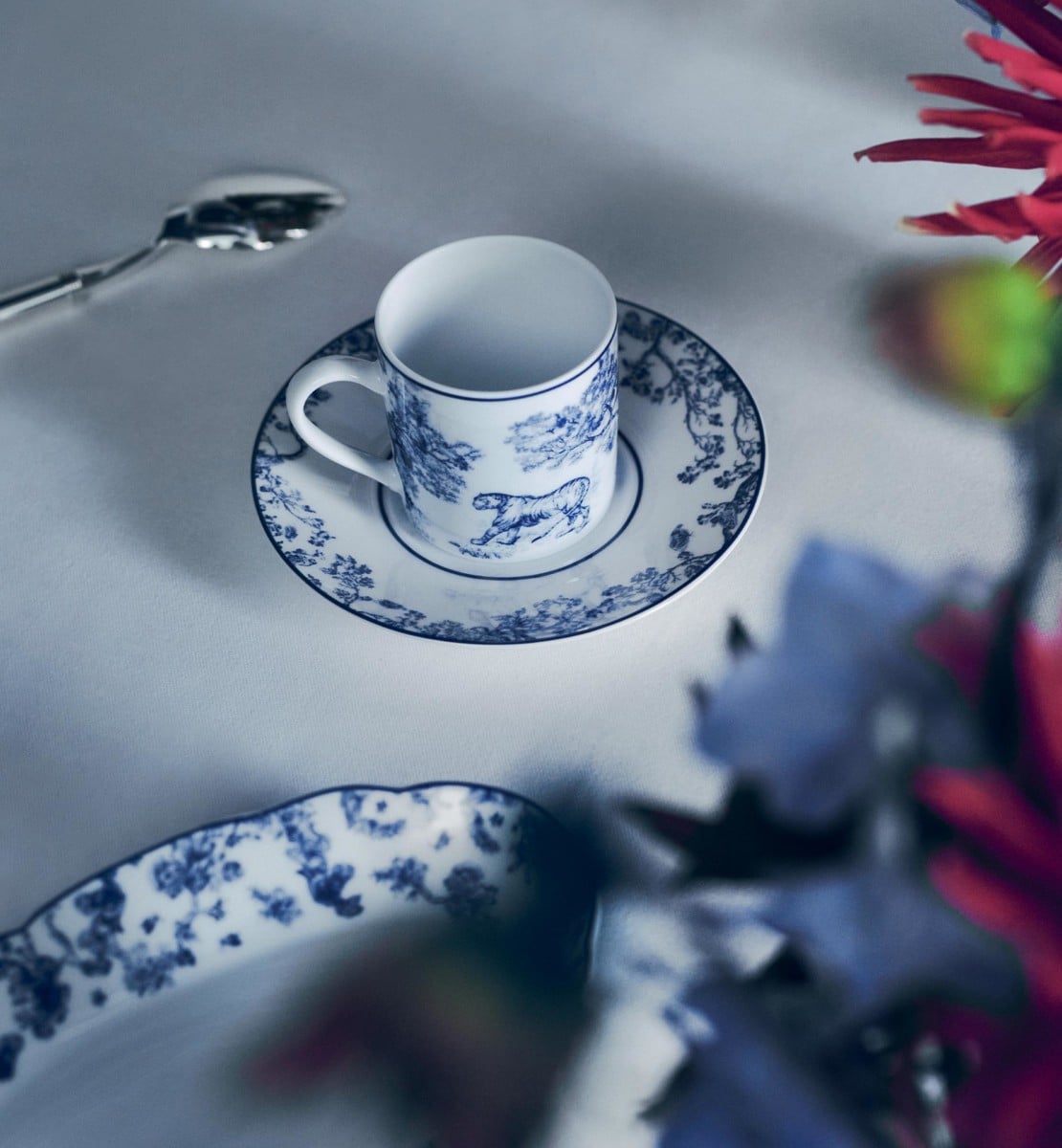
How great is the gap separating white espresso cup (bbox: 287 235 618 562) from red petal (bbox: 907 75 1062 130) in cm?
13

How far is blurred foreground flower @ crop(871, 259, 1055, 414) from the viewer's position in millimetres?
417

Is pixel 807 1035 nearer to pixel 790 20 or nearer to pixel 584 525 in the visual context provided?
pixel 584 525

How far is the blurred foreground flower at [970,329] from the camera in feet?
1.37

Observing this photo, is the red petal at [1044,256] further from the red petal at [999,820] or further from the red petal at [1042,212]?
the red petal at [999,820]

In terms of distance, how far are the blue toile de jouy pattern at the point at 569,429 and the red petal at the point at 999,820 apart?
0.14 metres

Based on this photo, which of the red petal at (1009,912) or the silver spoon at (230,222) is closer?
the red petal at (1009,912)

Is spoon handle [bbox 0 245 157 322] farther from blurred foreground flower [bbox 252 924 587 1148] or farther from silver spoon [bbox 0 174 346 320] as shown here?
blurred foreground flower [bbox 252 924 587 1148]

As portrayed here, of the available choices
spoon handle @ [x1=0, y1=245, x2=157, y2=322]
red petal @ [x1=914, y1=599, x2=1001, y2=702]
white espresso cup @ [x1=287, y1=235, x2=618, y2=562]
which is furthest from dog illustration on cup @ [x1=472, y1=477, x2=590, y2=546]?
spoon handle @ [x1=0, y1=245, x2=157, y2=322]

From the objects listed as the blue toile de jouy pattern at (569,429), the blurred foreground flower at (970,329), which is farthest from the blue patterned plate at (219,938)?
the blurred foreground flower at (970,329)

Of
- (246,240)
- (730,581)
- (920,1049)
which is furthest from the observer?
(246,240)

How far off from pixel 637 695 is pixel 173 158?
345 millimetres

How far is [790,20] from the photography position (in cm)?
57

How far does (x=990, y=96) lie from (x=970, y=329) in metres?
0.08

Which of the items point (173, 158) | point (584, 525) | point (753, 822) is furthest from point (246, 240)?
point (753, 822)
